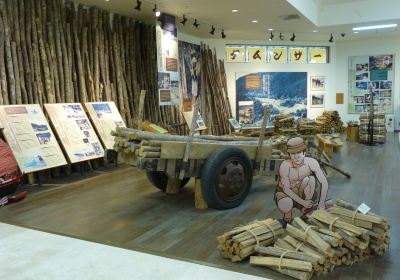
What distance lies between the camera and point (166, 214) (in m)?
4.73

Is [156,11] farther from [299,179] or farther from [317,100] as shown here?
[317,100]

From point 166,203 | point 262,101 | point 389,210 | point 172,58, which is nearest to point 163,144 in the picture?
point 166,203

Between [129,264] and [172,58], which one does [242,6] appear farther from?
[129,264]

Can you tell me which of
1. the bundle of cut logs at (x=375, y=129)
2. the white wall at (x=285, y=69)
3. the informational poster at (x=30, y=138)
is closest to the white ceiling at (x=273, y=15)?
the white wall at (x=285, y=69)

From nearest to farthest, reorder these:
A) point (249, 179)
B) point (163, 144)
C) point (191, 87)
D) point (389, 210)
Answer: point (163, 144)
point (389, 210)
point (249, 179)
point (191, 87)

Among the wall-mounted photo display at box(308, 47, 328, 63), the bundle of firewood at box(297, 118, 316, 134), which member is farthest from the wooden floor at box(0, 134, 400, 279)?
the wall-mounted photo display at box(308, 47, 328, 63)

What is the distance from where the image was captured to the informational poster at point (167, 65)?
851 cm

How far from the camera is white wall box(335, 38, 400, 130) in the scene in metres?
13.9

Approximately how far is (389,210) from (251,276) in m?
2.53

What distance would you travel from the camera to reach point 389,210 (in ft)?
15.4

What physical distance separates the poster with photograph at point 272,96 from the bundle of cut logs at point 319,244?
33.5ft

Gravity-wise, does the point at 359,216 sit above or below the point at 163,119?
below

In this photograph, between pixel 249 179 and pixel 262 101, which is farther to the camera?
pixel 262 101

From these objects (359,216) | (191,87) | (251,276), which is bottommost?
(251,276)
